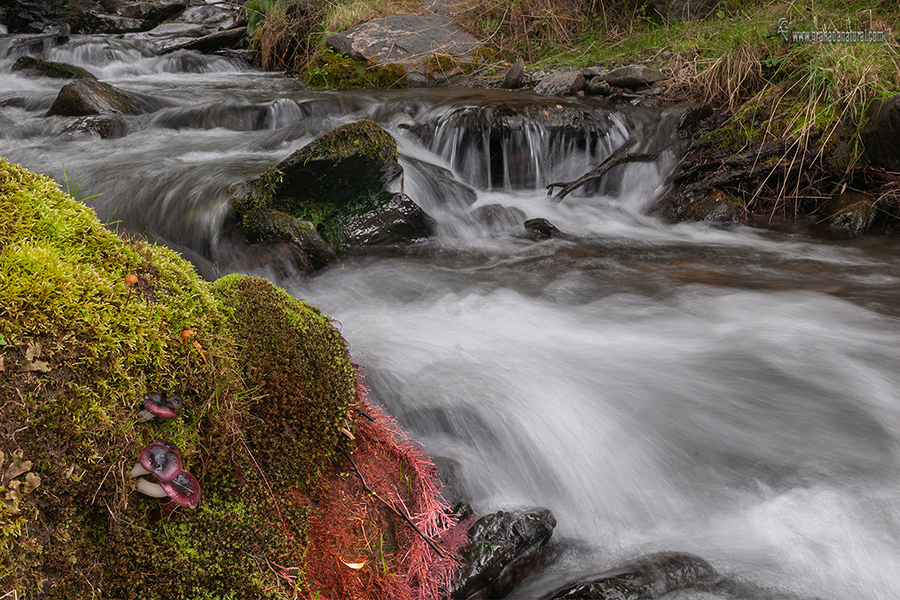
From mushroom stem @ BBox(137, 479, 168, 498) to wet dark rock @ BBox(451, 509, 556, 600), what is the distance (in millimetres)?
1131

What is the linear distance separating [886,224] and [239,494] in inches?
256

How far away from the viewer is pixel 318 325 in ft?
6.82

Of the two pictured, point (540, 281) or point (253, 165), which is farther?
point (253, 165)

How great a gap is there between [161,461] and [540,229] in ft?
16.7

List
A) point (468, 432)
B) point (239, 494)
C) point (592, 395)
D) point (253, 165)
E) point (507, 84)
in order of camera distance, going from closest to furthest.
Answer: point (239, 494), point (468, 432), point (592, 395), point (253, 165), point (507, 84)

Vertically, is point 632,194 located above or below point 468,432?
above

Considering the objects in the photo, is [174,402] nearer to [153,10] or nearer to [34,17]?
[34,17]

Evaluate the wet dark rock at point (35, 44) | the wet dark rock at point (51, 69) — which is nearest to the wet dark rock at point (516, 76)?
the wet dark rock at point (51, 69)

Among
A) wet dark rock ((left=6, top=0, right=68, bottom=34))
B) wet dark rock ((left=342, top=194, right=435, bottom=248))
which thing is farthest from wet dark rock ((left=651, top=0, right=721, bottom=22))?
wet dark rock ((left=6, top=0, right=68, bottom=34))

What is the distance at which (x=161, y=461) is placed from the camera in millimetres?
1435

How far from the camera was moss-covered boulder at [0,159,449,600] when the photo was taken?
1.37 metres

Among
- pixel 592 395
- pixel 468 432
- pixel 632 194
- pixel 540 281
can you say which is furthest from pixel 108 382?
pixel 632 194

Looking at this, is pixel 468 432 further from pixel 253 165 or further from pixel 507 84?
pixel 507 84

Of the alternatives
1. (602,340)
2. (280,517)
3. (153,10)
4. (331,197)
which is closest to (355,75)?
(331,197)
